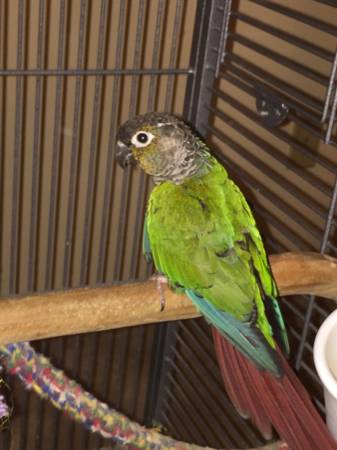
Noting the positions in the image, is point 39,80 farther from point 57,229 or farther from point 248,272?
point 248,272

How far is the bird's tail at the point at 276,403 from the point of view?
74 cm

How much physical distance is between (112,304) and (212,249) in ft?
0.55

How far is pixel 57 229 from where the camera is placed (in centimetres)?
148

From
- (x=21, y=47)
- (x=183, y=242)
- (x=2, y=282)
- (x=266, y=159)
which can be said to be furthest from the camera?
(x=266, y=159)

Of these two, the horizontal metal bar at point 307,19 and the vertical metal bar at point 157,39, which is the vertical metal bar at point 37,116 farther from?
the horizontal metal bar at point 307,19

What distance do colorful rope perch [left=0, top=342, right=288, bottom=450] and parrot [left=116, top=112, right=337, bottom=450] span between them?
144mm

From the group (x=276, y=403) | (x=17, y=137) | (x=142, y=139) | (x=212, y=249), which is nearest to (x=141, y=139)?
(x=142, y=139)

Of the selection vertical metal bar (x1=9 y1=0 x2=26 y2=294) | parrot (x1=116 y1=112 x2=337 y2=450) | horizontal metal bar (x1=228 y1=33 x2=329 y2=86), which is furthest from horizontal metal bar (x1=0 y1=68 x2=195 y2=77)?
parrot (x1=116 y1=112 x2=337 y2=450)

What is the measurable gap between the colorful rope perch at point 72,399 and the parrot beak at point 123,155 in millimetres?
335

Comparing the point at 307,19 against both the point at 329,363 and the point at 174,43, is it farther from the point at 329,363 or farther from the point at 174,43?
the point at 329,363

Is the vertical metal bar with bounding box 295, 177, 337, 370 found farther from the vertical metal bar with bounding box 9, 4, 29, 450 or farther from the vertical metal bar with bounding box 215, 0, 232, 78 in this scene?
the vertical metal bar with bounding box 9, 4, 29, 450

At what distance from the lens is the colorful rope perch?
2.56 feet

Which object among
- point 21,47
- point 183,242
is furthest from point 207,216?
point 21,47

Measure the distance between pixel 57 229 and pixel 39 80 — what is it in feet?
1.46
